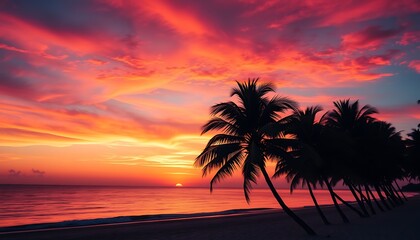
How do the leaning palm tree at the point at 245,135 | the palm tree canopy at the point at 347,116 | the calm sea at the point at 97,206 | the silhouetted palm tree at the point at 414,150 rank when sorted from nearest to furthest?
the leaning palm tree at the point at 245,135 → the palm tree canopy at the point at 347,116 → the calm sea at the point at 97,206 → the silhouetted palm tree at the point at 414,150

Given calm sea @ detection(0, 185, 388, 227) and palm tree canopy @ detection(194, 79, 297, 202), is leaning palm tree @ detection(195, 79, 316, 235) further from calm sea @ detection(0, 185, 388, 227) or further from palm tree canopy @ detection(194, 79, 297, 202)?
calm sea @ detection(0, 185, 388, 227)

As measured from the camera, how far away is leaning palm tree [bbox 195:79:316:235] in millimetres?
17109

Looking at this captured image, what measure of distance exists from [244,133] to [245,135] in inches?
11.9

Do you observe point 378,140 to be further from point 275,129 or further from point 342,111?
point 275,129

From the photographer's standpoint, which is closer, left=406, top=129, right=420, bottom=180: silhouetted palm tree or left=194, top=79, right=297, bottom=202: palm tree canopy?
left=194, top=79, right=297, bottom=202: palm tree canopy

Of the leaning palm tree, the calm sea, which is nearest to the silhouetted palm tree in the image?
the calm sea

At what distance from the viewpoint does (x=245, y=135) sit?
702 inches

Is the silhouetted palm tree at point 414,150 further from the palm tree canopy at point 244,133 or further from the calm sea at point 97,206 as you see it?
the palm tree canopy at point 244,133

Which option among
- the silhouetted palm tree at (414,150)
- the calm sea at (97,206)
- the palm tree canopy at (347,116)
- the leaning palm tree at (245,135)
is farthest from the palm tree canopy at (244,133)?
the silhouetted palm tree at (414,150)

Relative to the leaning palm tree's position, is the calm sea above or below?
below

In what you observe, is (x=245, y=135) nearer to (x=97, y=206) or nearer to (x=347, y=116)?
(x=347, y=116)

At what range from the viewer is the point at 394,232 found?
1938 centimetres

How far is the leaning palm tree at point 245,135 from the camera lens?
56.1 ft

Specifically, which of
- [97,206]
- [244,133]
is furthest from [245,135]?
[97,206]
